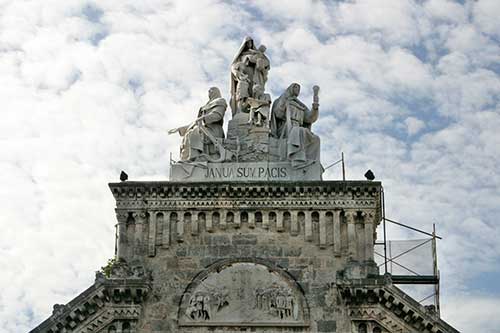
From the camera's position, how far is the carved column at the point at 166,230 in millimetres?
29984

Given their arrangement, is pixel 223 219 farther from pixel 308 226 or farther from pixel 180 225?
pixel 308 226

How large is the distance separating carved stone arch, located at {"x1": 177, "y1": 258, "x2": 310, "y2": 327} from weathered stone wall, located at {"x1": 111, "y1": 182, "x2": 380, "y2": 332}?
0.09 metres

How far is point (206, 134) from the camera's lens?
31.5m

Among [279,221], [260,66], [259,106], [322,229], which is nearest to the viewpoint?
[322,229]

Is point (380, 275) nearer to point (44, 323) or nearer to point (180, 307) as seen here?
point (180, 307)

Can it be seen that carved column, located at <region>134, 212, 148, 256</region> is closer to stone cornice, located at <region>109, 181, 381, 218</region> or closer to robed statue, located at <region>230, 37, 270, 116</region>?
stone cornice, located at <region>109, 181, 381, 218</region>

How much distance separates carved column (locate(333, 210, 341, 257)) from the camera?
29.6 m

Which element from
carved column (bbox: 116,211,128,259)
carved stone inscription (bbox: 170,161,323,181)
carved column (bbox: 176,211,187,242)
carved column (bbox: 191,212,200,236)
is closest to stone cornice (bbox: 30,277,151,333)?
carved column (bbox: 116,211,128,259)

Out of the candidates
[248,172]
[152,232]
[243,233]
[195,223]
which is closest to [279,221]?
[243,233]

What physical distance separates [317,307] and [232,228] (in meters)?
3.17

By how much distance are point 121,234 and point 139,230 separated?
19.5 inches

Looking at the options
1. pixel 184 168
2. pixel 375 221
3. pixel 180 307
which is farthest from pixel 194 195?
pixel 375 221

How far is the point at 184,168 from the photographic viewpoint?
101 ft

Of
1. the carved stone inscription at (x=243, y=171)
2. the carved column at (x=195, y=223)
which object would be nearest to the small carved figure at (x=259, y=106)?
the carved stone inscription at (x=243, y=171)
